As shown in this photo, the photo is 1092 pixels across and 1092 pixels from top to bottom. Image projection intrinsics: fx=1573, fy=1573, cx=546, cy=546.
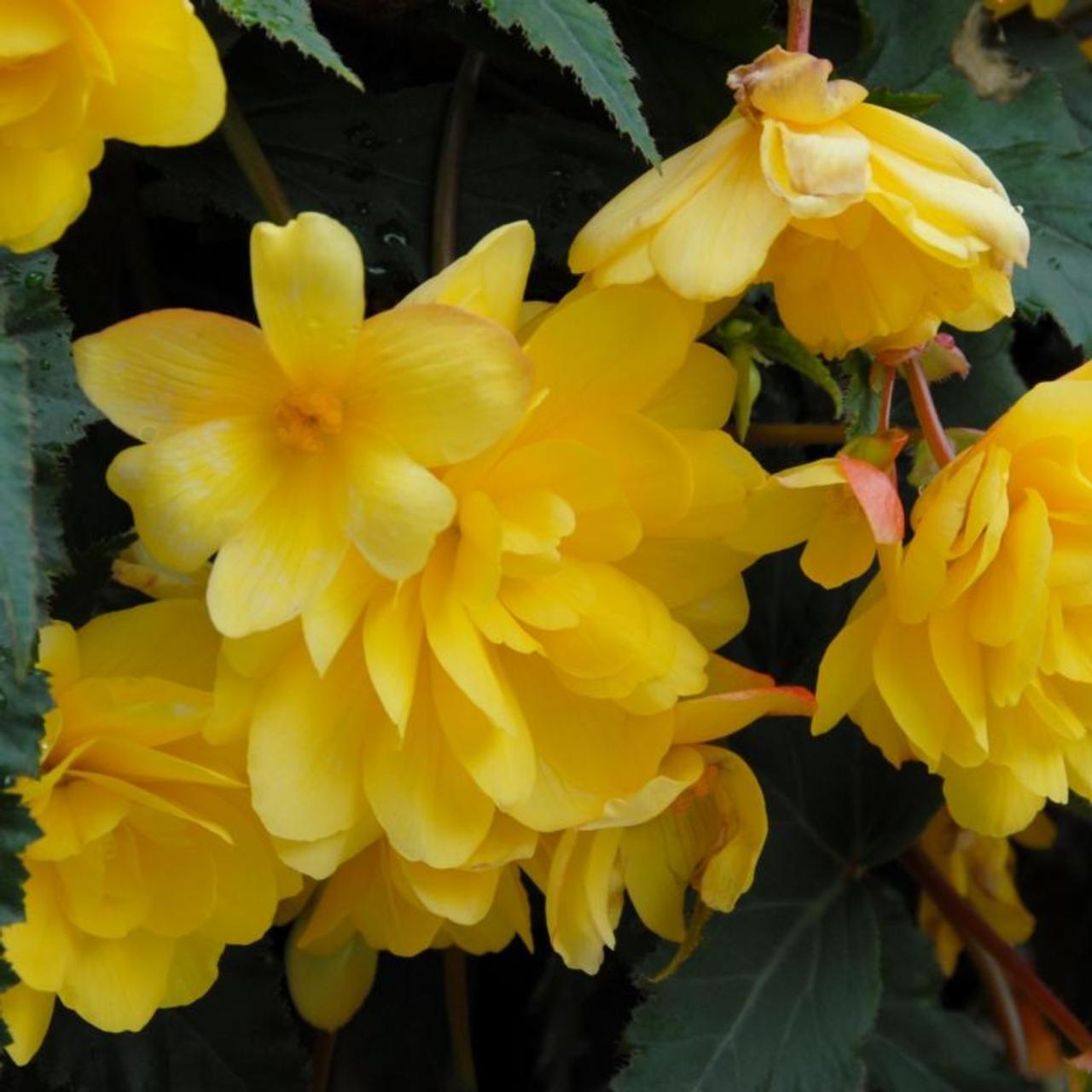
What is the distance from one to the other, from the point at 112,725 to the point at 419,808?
9 centimetres

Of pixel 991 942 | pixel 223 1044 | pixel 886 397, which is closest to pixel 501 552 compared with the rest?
pixel 886 397

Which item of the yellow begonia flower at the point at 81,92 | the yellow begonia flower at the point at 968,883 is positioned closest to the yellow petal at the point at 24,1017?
the yellow begonia flower at the point at 81,92

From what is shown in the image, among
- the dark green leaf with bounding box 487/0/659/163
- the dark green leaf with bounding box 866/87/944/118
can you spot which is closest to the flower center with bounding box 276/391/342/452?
the dark green leaf with bounding box 487/0/659/163

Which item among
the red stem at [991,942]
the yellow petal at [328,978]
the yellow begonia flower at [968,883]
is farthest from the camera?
the yellow begonia flower at [968,883]

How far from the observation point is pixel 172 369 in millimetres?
393

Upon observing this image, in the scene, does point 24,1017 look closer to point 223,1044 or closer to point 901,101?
point 223,1044

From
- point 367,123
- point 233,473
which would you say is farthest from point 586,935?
point 367,123

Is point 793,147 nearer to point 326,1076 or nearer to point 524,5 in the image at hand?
point 524,5

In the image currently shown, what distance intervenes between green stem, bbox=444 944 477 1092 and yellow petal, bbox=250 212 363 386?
0.32 metres

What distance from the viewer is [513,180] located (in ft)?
1.88

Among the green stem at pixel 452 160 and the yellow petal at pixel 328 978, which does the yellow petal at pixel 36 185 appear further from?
the yellow petal at pixel 328 978

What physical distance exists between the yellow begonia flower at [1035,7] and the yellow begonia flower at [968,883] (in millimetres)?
377

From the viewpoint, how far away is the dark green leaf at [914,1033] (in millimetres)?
750

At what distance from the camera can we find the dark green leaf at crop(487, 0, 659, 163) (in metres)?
0.42
